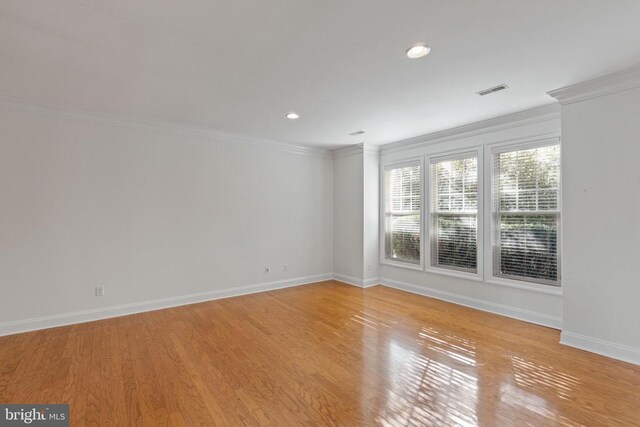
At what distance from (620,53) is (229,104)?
3690 millimetres

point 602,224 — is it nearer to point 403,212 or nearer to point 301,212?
point 403,212

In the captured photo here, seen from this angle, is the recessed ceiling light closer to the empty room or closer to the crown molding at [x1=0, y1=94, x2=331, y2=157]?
the empty room

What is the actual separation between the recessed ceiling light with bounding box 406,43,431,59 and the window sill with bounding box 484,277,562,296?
312cm

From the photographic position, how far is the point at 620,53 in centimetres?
249

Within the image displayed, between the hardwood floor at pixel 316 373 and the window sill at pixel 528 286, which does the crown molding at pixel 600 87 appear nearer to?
the window sill at pixel 528 286

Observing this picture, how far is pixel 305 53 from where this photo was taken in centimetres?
247

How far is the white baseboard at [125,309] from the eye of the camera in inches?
Answer: 137

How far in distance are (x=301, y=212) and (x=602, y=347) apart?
14.4 ft

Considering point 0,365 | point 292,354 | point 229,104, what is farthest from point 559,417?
point 0,365

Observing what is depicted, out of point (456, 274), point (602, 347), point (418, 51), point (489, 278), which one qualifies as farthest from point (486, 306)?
point (418, 51)

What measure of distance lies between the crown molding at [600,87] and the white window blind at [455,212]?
4.40 ft

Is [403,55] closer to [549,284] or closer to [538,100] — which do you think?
[538,100]

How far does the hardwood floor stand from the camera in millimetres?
2072

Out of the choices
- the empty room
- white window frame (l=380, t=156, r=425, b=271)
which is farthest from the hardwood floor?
white window frame (l=380, t=156, r=425, b=271)
